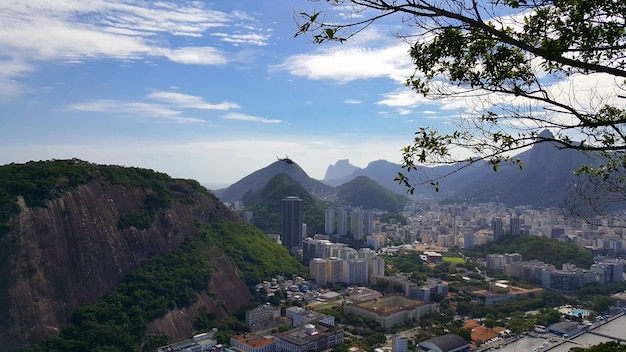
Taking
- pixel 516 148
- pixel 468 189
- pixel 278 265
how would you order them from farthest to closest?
pixel 468 189 < pixel 278 265 < pixel 516 148

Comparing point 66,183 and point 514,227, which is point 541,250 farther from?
point 66,183

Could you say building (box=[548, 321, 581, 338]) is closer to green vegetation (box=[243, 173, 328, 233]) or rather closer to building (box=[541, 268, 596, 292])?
building (box=[541, 268, 596, 292])

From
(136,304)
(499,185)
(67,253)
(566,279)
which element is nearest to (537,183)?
(499,185)

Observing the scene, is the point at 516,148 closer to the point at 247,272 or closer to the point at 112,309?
the point at 112,309

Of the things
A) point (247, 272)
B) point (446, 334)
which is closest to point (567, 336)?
point (446, 334)

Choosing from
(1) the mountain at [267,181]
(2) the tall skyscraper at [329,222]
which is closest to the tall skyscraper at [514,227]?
(2) the tall skyscraper at [329,222]

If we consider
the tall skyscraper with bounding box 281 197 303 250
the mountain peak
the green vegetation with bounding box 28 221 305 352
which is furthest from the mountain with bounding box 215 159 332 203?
the mountain peak

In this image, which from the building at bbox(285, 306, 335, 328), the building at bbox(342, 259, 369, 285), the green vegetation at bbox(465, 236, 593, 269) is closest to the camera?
the building at bbox(285, 306, 335, 328)
